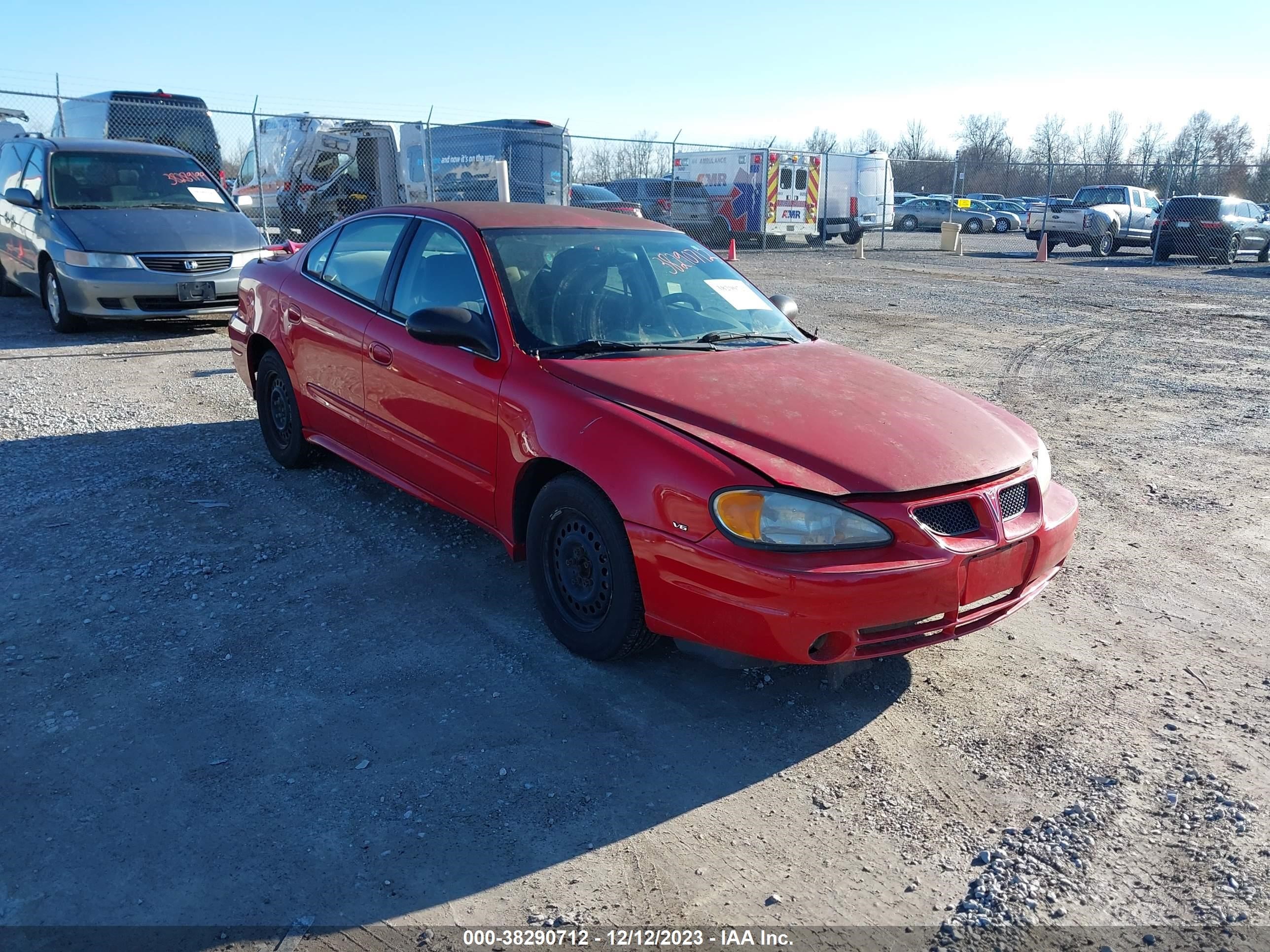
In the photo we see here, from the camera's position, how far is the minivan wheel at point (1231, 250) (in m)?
22.6

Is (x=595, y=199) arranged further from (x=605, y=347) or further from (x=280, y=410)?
(x=605, y=347)

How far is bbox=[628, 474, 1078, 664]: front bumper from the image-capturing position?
9.65 feet

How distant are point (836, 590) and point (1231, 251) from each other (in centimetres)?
2464

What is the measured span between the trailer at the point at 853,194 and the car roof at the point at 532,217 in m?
22.5

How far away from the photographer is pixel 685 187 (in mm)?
24625

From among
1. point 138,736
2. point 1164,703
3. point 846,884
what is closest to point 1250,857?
point 1164,703

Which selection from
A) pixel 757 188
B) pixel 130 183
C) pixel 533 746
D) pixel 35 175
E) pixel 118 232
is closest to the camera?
pixel 533 746

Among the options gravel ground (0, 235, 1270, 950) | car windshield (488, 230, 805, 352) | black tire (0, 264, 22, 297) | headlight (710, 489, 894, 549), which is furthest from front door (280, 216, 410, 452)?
black tire (0, 264, 22, 297)

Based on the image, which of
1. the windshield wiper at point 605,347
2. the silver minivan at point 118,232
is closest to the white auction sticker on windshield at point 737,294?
the windshield wiper at point 605,347

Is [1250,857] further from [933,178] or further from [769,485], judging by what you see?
[933,178]

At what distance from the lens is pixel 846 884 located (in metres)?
2.54

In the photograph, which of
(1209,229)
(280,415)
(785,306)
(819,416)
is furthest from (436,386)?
(1209,229)

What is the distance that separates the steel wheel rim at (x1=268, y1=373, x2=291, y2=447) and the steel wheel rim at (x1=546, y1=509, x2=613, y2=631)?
2591 mm

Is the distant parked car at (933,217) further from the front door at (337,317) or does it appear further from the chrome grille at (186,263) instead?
the front door at (337,317)
